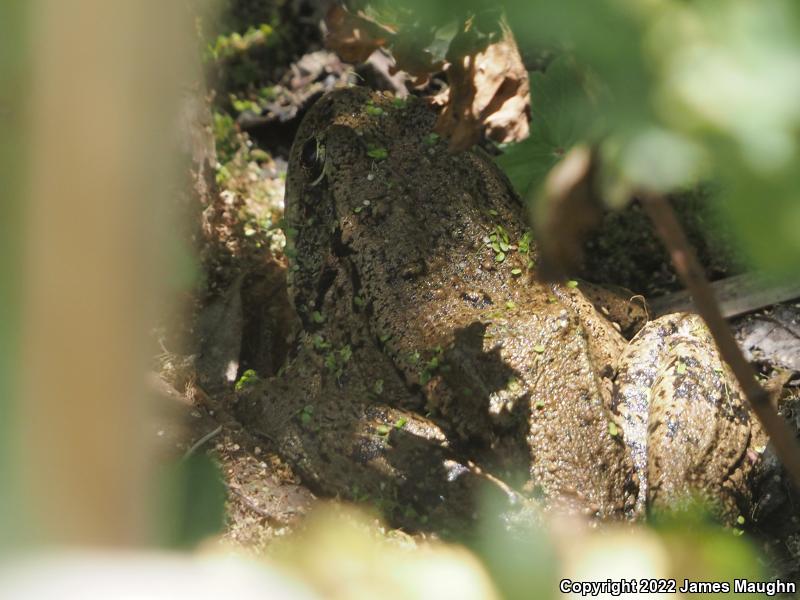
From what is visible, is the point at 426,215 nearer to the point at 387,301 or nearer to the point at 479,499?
the point at 387,301

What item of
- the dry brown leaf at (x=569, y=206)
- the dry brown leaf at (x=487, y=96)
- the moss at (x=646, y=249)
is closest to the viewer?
the dry brown leaf at (x=569, y=206)

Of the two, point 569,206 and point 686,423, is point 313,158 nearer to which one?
point 686,423

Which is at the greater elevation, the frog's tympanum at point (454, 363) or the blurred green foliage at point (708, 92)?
the frog's tympanum at point (454, 363)

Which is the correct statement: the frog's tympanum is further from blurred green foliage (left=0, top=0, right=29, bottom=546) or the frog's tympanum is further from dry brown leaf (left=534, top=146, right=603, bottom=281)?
blurred green foliage (left=0, top=0, right=29, bottom=546)

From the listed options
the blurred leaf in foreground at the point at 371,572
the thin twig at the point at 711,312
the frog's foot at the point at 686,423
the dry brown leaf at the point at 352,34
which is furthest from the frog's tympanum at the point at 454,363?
the blurred leaf in foreground at the point at 371,572

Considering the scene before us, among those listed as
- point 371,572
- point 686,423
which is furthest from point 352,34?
point 371,572

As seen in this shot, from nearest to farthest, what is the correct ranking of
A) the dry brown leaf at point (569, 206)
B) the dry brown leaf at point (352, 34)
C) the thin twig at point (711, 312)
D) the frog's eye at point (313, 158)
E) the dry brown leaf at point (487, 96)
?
the dry brown leaf at point (569, 206)
the thin twig at point (711, 312)
the dry brown leaf at point (487, 96)
the dry brown leaf at point (352, 34)
the frog's eye at point (313, 158)

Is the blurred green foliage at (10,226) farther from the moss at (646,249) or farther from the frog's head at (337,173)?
the moss at (646,249)
